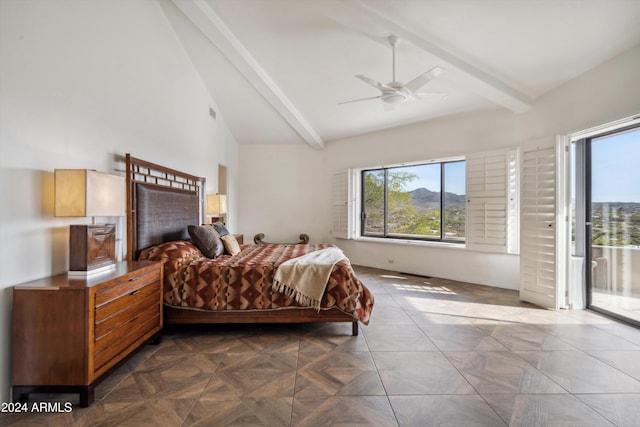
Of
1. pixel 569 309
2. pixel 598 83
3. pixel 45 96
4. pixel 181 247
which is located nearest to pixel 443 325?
pixel 569 309

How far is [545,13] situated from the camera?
2533 millimetres

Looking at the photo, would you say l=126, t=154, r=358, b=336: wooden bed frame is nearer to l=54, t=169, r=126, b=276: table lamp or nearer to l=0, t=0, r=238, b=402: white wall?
l=0, t=0, r=238, b=402: white wall

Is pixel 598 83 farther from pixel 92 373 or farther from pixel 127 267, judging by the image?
pixel 92 373

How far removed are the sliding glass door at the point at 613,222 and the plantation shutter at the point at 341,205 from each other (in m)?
3.63

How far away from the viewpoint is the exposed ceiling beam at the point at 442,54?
112 inches

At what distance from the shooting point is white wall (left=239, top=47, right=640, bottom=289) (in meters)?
3.12

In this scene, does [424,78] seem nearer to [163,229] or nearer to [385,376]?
[385,376]

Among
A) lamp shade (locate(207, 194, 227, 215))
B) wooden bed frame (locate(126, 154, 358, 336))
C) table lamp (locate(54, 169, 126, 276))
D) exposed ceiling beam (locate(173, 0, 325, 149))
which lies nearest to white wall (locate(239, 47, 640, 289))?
exposed ceiling beam (locate(173, 0, 325, 149))

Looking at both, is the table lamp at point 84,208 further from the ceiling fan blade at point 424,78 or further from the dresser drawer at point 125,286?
the ceiling fan blade at point 424,78

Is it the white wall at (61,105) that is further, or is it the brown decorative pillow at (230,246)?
the brown decorative pillow at (230,246)

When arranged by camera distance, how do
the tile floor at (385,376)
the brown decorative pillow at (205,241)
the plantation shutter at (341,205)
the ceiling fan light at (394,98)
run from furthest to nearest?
1. the plantation shutter at (341,205)
2. the brown decorative pillow at (205,241)
3. the ceiling fan light at (394,98)
4. the tile floor at (385,376)

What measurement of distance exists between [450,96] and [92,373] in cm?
485

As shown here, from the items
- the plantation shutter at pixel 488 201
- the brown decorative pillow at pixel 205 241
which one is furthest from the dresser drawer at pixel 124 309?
the plantation shutter at pixel 488 201

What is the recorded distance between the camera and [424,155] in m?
5.23
